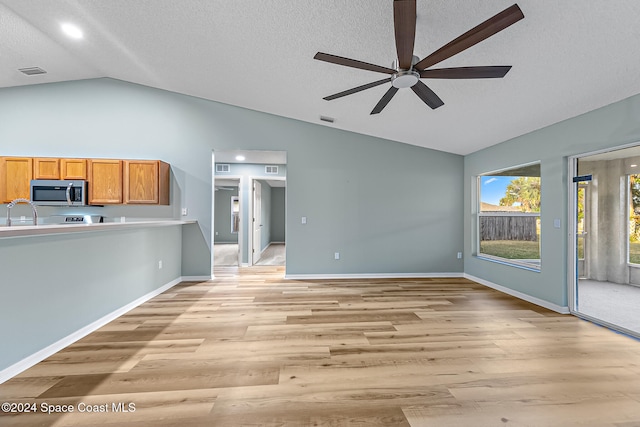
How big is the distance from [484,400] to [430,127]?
3574mm

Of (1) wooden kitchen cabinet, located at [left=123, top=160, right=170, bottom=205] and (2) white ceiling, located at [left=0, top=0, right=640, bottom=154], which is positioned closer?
(2) white ceiling, located at [left=0, top=0, right=640, bottom=154]

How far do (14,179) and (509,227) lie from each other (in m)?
7.96

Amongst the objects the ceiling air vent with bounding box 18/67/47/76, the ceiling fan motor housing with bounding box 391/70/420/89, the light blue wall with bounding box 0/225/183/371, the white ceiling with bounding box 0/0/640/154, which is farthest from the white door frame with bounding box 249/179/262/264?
the ceiling fan motor housing with bounding box 391/70/420/89

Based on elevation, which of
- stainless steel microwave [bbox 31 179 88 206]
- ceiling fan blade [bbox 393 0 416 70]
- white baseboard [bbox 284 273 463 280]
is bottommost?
white baseboard [bbox 284 273 463 280]

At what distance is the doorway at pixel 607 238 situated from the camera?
3.13 metres

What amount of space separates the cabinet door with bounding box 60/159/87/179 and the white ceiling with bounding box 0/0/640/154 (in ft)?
4.72

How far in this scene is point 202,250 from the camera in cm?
478

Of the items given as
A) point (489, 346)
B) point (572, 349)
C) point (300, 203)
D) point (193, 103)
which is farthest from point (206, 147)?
point (572, 349)

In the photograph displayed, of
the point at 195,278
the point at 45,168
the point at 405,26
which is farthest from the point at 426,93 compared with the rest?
the point at 45,168

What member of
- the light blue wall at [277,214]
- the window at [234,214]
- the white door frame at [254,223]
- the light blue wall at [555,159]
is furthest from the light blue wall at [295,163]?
the light blue wall at [277,214]

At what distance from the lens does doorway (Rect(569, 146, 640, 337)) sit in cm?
313

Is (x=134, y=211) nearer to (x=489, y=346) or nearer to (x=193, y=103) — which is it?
(x=193, y=103)

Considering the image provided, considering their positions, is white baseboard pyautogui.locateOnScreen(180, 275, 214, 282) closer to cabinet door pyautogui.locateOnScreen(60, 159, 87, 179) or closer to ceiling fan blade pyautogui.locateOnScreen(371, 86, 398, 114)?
cabinet door pyautogui.locateOnScreen(60, 159, 87, 179)

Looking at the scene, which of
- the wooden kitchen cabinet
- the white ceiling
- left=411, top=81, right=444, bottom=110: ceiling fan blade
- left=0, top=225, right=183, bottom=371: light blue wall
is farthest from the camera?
the wooden kitchen cabinet
